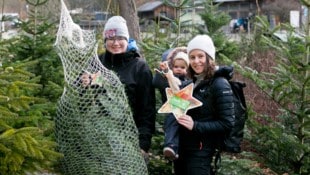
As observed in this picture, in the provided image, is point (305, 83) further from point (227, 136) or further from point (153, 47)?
point (153, 47)

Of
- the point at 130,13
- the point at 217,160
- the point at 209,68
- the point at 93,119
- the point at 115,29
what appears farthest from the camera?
the point at 130,13

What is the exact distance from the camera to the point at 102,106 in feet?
12.9

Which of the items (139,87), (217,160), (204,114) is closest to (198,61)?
(204,114)

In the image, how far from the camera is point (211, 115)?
13.6 feet

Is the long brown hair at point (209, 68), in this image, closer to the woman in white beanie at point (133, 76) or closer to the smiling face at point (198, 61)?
the smiling face at point (198, 61)

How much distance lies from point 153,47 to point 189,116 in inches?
106

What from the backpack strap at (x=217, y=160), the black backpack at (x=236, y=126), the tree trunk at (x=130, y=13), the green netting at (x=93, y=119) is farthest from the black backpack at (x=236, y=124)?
the tree trunk at (x=130, y=13)

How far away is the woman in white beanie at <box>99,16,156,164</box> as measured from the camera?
4.26 metres

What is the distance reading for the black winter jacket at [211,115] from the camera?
402 cm

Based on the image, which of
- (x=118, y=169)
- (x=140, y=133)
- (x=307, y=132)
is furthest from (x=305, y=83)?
(x=118, y=169)

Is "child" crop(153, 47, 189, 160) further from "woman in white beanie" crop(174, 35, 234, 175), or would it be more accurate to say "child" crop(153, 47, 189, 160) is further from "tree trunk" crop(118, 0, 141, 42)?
"tree trunk" crop(118, 0, 141, 42)

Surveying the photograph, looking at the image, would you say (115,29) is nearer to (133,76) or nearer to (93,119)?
(133,76)

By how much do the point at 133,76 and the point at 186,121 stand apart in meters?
0.60

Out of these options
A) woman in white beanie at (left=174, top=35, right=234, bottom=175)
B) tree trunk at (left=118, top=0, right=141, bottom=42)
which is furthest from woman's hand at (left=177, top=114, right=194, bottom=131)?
tree trunk at (left=118, top=0, right=141, bottom=42)
